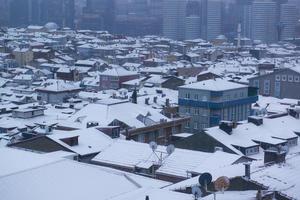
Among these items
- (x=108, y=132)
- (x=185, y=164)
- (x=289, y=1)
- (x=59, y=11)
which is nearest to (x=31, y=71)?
(x=108, y=132)

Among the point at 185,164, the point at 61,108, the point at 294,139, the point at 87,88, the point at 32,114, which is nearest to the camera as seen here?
the point at 185,164

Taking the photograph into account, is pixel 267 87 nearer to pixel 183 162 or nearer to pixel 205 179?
pixel 183 162

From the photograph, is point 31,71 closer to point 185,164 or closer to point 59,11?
point 185,164

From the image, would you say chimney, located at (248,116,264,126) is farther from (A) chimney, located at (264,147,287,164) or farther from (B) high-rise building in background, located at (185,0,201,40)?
(B) high-rise building in background, located at (185,0,201,40)

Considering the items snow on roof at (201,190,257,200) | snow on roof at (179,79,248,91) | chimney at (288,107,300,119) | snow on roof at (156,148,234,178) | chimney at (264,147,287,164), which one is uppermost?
chimney at (264,147,287,164)

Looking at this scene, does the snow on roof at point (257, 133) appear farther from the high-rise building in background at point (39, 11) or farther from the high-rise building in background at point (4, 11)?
the high-rise building in background at point (4, 11)

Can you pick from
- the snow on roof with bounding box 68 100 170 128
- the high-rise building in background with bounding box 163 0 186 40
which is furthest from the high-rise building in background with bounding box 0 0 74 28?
the snow on roof with bounding box 68 100 170 128
